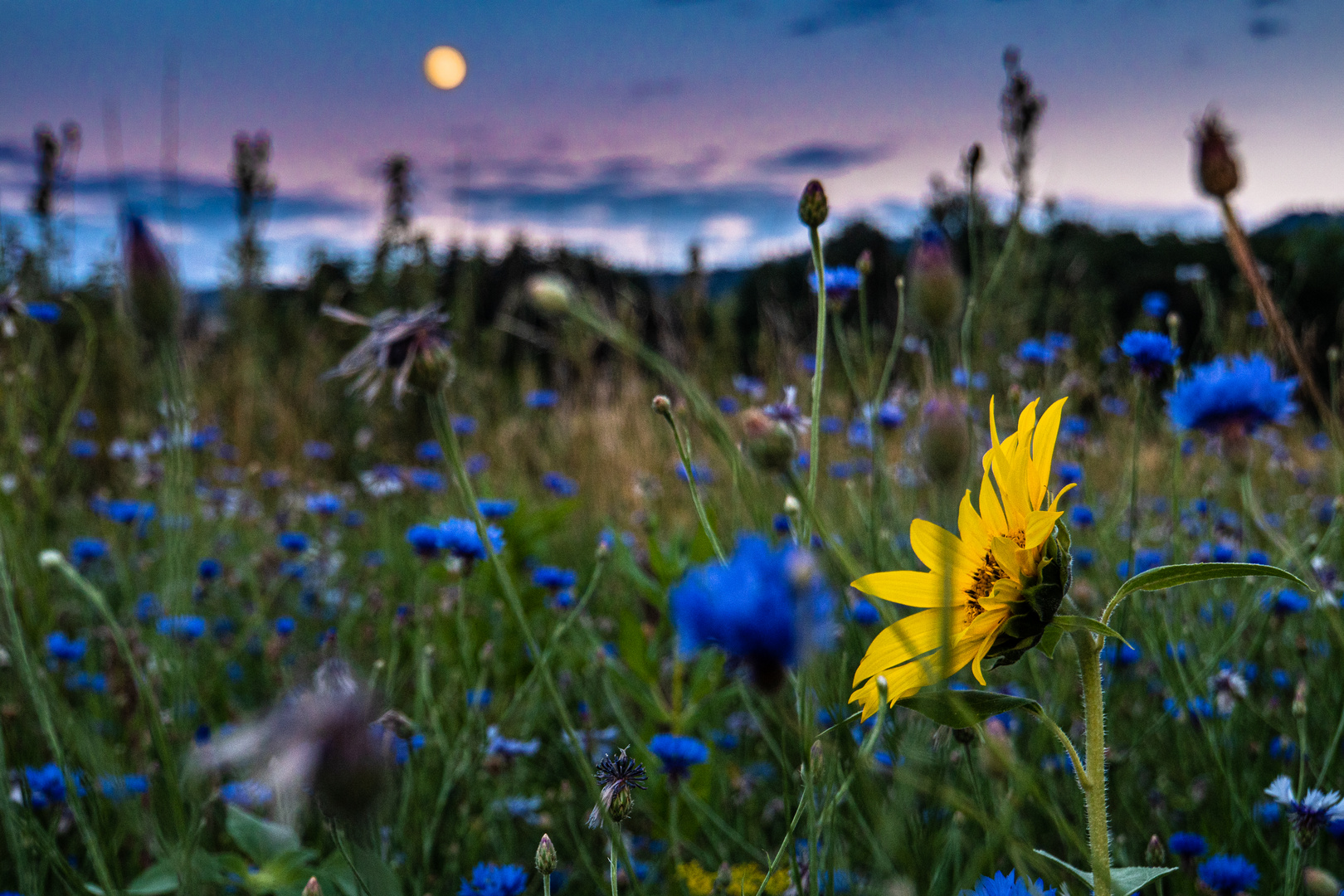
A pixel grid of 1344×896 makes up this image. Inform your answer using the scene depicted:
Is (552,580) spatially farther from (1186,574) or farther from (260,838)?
(1186,574)

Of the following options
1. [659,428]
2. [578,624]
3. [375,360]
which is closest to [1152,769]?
[578,624]

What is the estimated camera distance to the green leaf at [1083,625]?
1.76 feet

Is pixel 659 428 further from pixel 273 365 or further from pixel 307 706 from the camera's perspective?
pixel 273 365

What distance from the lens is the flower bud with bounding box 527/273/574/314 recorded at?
0.59m

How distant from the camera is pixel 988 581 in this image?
649mm

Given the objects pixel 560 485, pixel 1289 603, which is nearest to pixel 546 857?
pixel 1289 603

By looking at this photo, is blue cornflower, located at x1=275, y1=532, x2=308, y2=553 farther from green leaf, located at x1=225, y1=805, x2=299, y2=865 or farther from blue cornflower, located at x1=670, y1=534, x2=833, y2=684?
blue cornflower, located at x1=670, y1=534, x2=833, y2=684

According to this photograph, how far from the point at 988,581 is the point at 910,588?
0.19 ft

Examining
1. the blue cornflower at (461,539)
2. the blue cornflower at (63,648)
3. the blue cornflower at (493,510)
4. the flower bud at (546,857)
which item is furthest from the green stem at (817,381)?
the blue cornflower at (63,648)

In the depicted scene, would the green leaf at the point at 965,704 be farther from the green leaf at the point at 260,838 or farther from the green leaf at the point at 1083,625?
the green leaf at the point at 260,838

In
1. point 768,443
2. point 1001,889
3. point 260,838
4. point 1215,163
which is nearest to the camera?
point 768,443

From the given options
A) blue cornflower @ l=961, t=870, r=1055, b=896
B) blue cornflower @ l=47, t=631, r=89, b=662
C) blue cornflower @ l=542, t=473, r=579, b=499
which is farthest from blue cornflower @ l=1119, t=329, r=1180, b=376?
blue cornflower @ l=542, t=473, r=579, b=499

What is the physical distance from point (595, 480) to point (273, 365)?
3968mm

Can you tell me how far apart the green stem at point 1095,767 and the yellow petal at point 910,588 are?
0.09m
